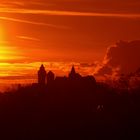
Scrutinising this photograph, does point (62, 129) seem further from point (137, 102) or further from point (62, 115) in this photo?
point (137, 102)

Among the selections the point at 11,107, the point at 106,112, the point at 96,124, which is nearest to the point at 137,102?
the point at 106,112

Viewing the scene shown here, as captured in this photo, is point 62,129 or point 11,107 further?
point 11,107

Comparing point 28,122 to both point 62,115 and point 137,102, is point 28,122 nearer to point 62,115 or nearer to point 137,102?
point 62,115

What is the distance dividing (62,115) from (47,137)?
2239 cm

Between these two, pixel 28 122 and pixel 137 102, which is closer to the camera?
pixel 28 122

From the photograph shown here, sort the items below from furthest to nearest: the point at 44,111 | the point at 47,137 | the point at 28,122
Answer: the point at 44,111 → the point at 28,122 → the point at 47,137

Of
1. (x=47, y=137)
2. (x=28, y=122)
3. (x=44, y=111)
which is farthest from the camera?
(x=44, y=111)

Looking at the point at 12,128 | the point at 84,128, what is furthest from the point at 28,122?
the point at 84,128

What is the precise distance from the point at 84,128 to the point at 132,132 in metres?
13.9

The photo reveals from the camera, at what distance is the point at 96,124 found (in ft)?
577

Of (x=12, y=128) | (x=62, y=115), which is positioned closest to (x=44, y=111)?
(x=62, y=115)

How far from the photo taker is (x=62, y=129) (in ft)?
573

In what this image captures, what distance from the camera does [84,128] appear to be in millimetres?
174500

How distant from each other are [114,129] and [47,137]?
1863 centimetres
